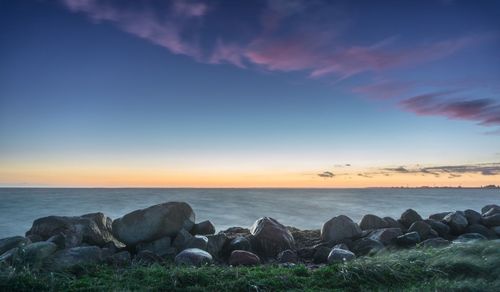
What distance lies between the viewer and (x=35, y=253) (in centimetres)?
916

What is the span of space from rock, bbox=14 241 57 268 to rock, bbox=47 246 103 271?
0.21 m

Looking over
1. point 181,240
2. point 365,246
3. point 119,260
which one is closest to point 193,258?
point 119,260

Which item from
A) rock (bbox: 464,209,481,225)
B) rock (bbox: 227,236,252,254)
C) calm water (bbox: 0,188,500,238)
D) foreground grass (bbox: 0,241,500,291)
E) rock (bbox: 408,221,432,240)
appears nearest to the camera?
foreground grass (bbox: 0,241,500,291)

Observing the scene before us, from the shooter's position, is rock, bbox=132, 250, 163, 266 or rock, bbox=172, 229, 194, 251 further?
rock, bbox=172, 229, 194, 251

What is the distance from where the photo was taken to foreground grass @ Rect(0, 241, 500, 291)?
288 inches

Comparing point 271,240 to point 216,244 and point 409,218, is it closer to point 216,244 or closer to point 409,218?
point 216,244

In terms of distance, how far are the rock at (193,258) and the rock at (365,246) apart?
433 cm

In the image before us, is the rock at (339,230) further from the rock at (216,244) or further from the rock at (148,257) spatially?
the rock at (148,257)

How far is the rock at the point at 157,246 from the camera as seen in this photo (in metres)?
11.4

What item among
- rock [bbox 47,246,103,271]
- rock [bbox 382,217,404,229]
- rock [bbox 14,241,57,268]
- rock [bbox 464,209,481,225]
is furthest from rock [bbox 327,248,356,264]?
rock [bbox 464,209,481,225]

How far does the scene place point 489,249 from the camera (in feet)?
30.8

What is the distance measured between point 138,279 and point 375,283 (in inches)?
173

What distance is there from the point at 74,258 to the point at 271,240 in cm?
533

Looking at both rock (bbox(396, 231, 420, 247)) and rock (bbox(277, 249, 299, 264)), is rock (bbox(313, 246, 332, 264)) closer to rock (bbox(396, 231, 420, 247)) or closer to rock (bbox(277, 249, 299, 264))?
rock (bbox(277, 249, 299, 264))
